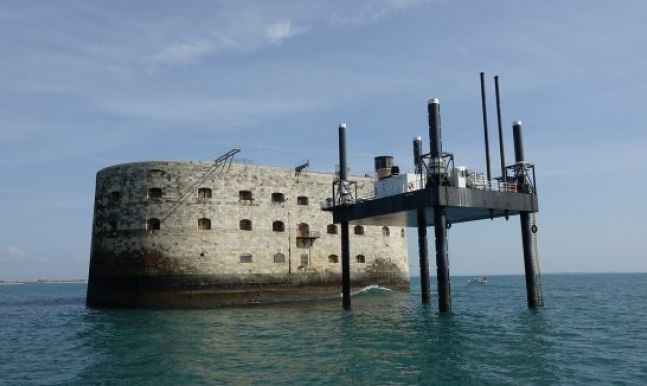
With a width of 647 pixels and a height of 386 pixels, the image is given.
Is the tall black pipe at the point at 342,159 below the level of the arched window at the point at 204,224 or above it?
above

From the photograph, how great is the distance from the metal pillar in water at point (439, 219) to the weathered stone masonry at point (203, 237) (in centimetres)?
1710

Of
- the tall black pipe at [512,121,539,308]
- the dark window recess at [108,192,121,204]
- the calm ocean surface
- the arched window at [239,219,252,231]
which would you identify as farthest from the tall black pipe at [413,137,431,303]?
the dark window recess at [108,192,121,204]

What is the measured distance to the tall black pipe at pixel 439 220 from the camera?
2594 cm

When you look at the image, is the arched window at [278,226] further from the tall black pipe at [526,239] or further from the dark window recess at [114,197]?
the tall black pipe at [526,239]

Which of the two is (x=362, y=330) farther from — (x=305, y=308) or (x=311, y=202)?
(x=311, y=202)

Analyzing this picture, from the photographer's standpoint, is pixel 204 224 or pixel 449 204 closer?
pixel 449 204

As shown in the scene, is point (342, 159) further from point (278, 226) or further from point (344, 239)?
point (278, 226)

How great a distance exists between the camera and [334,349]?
62.6ft

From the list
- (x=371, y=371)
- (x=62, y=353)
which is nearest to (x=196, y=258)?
(x=62, y=353)

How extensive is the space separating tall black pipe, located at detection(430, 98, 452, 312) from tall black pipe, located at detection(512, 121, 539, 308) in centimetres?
556

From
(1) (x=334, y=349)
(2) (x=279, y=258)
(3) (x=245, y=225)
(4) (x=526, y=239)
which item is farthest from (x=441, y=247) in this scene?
(3) (x=245, y=225)

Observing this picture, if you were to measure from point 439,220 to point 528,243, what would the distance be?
21.4 feet

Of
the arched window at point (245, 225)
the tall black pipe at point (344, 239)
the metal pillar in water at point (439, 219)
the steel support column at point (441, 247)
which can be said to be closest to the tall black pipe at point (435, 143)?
the metal pillar in water at point (439, 219)

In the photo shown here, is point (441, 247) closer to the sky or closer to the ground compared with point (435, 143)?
closer to the ground
